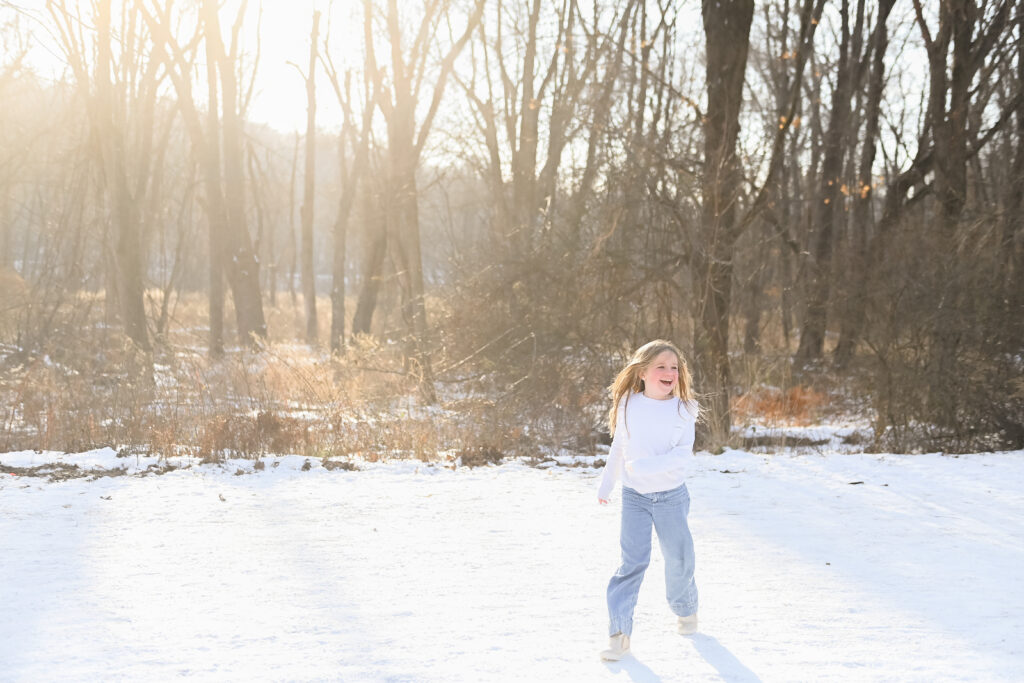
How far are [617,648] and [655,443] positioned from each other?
89 centimetres

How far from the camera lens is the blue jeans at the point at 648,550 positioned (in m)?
4.32

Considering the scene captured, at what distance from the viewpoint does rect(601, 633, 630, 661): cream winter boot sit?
4.18 metres

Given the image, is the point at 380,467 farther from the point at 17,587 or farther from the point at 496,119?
the point at 496,119

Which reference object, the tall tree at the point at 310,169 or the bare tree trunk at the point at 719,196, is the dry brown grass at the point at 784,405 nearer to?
the bare tree trunk at the point at 719,196

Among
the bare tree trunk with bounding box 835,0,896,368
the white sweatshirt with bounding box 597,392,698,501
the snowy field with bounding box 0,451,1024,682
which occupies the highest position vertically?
the bare tree trunk with bounding box 835,0,896,368

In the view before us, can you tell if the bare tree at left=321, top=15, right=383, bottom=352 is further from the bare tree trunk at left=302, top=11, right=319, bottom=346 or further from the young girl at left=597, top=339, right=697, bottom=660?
the young girl at left=597, top=339, right=697, bottom=660

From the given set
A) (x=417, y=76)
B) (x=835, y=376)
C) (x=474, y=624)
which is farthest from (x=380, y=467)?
(x=417, y=76)

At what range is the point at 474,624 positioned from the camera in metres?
4.70

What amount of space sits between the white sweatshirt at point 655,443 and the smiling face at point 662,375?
0.05 metres

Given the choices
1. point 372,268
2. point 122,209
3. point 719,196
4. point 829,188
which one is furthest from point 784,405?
point 122,209

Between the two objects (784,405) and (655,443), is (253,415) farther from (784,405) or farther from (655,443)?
(784,405)

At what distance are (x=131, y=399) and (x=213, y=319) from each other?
1263cm

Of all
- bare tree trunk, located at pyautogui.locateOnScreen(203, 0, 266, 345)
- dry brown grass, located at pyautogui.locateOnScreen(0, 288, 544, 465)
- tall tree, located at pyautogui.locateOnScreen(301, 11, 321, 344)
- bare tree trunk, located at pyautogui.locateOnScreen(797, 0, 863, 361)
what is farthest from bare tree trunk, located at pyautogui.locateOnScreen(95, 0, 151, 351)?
bare tree trunk, located at pyautogui.locateOnScreen(797, 0, 863, 361)

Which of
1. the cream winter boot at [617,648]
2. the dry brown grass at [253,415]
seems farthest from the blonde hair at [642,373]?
the dry brown grass at [253,415]
